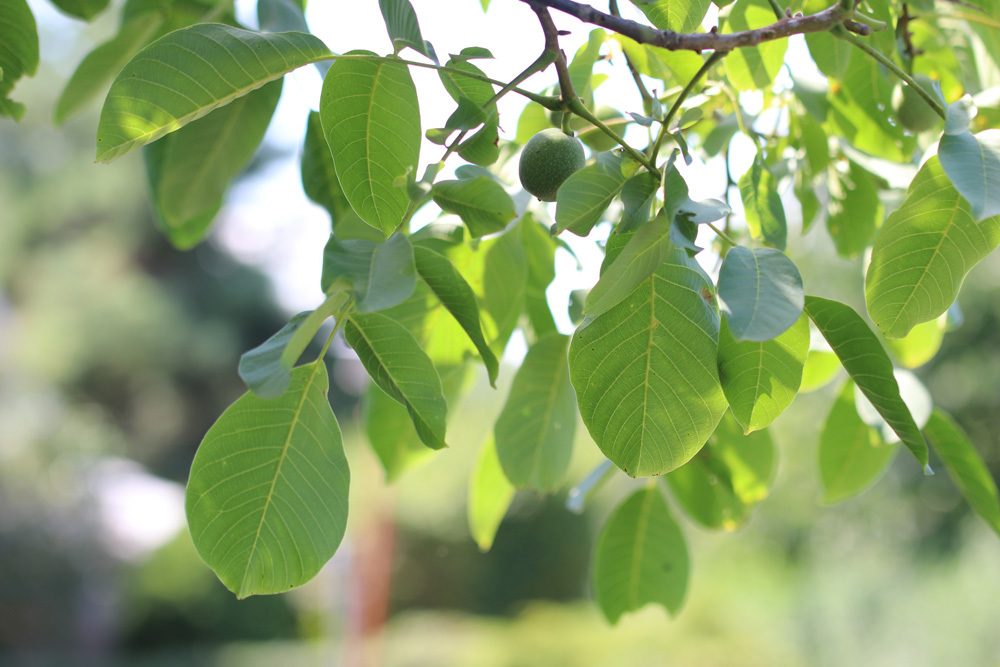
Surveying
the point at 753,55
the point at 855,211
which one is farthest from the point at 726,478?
the point at 753,55

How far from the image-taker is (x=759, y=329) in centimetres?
44

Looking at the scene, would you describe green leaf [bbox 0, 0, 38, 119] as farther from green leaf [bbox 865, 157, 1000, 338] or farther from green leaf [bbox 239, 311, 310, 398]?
green leaf [bbox 865, 157, 1000, 338]

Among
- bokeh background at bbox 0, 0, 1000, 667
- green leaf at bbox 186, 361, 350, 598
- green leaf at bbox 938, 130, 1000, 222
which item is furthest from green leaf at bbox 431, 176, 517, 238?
bokeh background at bbox 0, 0, 1000, 667

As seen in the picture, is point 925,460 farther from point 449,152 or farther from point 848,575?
point 848,575

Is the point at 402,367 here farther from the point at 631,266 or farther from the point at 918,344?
the point at 918,344

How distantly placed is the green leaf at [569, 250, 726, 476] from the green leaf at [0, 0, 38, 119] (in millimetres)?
529

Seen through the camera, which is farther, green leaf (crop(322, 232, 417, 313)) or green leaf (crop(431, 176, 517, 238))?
green leaf (crop(431, 176, 517, 238))

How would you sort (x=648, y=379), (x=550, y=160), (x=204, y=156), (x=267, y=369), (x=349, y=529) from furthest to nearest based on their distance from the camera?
(x=349, y=529), (x=204, y=156), (x=550, y=160), (x=648, y=379), (x=267, y=369)

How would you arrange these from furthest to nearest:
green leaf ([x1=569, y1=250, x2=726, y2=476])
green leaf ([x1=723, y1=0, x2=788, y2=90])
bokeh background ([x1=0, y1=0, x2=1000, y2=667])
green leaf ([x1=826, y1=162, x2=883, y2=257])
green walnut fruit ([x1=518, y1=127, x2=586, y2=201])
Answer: bokeh background ([x1=0, y1=0, x2=1000, y2=667]) < green leaf ([x1=826, y1=162, x2=883, y2=257]) < green leaf ([x1=723, y1=0, x2=788, y2=90]) < green walnut fruit ([x1=518, y1=127, x2=586, y2=201]) < green leaf ([x1=569, y1=250, x2=726, y2=476])

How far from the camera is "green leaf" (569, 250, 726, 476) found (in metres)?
0.54

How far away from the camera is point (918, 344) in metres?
0.94

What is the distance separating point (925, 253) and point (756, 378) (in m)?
0.13

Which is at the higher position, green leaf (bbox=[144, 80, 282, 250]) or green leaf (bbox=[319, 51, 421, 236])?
green leaf (bbox=[319, 51, 421, 236])

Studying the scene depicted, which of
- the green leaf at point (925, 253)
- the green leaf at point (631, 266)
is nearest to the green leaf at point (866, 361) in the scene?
the green leaf at point (925, 253)
